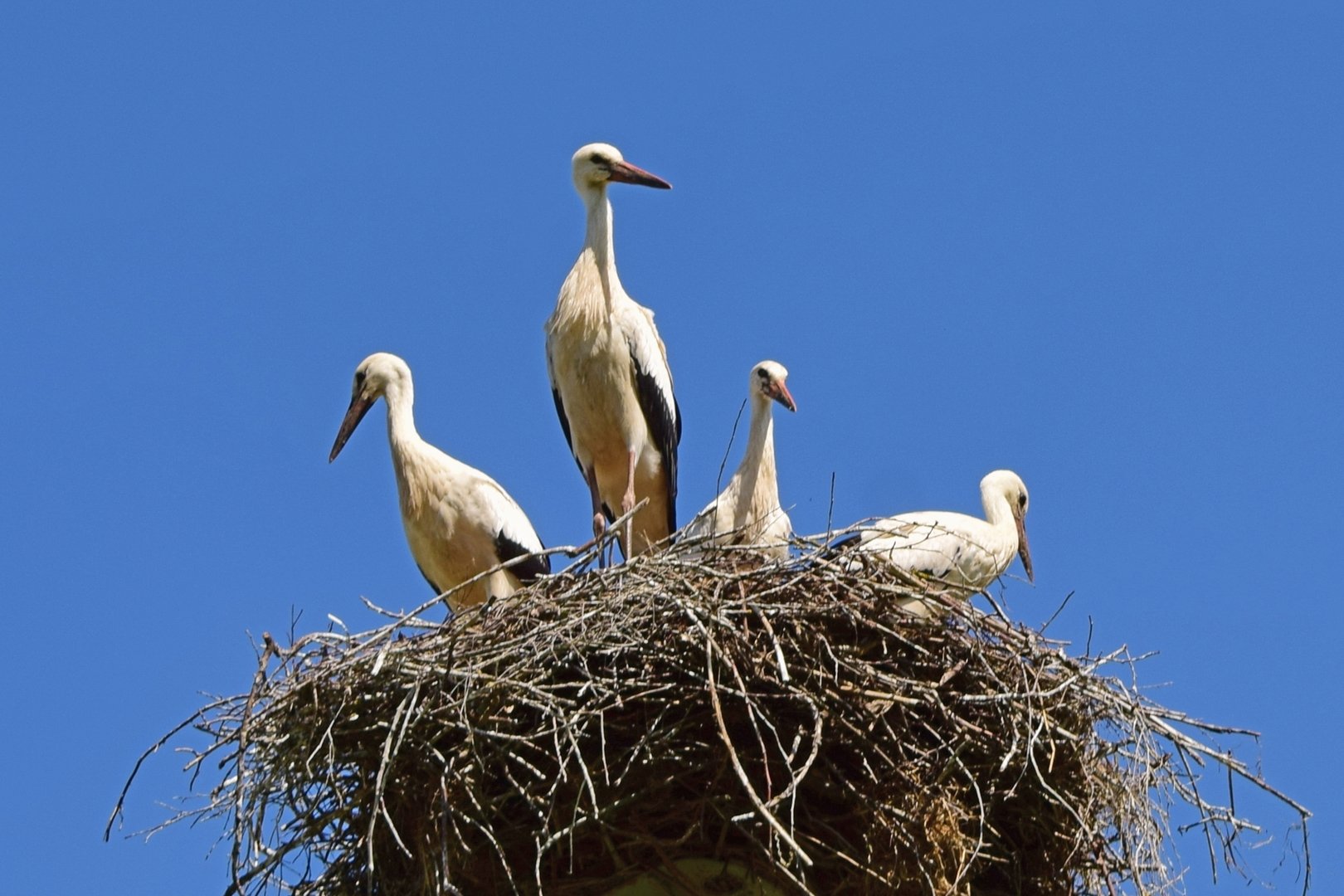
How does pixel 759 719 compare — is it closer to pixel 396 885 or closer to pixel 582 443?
pixel 396 885

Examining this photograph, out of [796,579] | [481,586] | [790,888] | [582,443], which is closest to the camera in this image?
[790,888]

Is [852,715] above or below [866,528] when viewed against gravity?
below

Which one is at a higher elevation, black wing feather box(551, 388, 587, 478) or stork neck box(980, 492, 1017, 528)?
black wing feather box(551, 388, 587, 478)

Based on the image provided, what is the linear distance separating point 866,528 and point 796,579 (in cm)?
58

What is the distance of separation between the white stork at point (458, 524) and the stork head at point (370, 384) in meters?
0.25

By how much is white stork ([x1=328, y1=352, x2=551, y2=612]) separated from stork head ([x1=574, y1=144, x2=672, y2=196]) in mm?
1169

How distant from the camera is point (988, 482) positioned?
759 cm

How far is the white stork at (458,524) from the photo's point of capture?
6.89 metres

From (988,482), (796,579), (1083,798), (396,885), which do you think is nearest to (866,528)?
(796,579)

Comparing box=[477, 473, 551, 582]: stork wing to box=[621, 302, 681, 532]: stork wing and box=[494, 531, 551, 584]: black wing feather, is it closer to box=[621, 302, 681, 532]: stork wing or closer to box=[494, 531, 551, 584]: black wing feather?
box=[494, 531, 551, 584]: black wing feather

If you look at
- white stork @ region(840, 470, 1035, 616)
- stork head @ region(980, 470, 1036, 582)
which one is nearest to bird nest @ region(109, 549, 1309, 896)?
white stork @ region(840, 470, 1035, 616)

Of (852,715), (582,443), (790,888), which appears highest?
(582,443)

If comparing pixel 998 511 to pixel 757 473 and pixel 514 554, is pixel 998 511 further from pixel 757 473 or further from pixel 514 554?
pixel 514 554

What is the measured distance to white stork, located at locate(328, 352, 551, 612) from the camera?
689 centimetres
